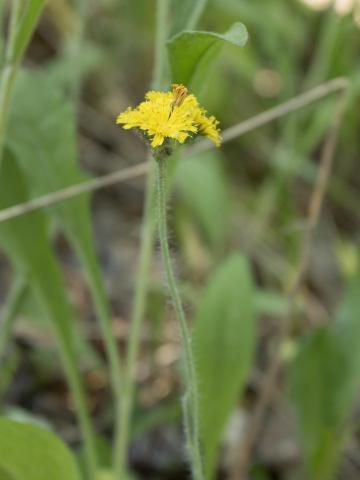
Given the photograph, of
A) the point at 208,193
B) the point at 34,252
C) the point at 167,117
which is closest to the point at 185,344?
the point at 167,117

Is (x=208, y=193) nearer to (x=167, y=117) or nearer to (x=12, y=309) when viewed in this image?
(x=12, y=309)

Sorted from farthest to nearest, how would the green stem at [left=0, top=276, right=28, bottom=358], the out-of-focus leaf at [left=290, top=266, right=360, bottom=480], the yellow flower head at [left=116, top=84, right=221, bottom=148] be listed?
1. the out-of-focus leaf at [left=290, top=266, right=360, bottom=480]
2. the green stem at [left=0, top=276, right=28, bottom=358]
3. the yellow flower head at [left=116, top=84, right=221, bottom=148]

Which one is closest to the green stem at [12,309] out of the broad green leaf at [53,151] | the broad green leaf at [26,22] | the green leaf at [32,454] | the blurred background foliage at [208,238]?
the blurred background foliage at [208,238]

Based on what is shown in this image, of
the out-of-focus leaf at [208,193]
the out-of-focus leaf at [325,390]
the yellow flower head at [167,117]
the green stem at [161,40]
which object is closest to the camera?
the yellow flower head at [167,117]

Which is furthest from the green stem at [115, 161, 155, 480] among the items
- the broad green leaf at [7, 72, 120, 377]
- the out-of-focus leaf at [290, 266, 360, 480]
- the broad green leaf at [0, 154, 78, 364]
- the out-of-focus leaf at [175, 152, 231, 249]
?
the out-of-focus leaf at [175, 152, 231, 249]

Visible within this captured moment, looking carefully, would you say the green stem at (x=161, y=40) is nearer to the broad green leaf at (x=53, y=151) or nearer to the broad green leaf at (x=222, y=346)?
the broad green leaf at (x=53, y=151)

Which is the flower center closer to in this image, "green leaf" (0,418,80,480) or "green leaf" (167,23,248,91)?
"green leaf" (167,23,248,91)

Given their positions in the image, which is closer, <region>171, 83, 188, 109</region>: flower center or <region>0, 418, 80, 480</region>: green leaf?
<region>171, 83, 188, 109</region>: flower center

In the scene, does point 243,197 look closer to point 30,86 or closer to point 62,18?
point 62,18
